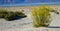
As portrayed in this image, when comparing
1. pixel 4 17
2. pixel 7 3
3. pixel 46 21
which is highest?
pixel 46 21

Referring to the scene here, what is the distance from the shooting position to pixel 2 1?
118ft

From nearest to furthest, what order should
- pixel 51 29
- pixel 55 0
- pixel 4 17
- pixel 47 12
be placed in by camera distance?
pixel 51 29 → pixel 47 12 → pixel 4 17 → pixel 55 0

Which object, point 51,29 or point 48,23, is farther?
point 48,23

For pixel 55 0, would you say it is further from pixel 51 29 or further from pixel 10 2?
pixel 51 29

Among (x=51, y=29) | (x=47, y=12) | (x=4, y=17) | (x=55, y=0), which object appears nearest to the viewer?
(x=51, y=29)

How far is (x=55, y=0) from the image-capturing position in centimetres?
3472

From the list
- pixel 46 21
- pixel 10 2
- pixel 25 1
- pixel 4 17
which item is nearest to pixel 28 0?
pixel 25 1

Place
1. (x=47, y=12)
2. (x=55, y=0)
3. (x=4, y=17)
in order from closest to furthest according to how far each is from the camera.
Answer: (x=47, y=12)
(x=4, y=17)
(x=55, y=0)

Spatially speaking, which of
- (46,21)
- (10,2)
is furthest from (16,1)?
(46,21)

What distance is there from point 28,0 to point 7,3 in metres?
3.65

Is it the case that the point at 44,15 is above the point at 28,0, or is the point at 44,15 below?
above

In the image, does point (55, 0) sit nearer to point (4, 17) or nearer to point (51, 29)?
point (4, 17)

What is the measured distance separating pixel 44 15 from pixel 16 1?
25.3 m

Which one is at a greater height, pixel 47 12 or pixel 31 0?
pixel 47 12
